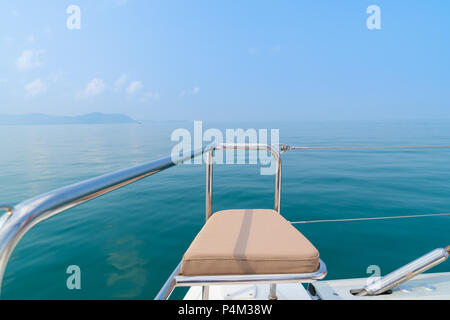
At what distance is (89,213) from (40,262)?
146 cm

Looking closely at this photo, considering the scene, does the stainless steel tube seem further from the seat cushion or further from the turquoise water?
the turquoise water

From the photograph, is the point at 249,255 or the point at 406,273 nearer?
the point at 249,255

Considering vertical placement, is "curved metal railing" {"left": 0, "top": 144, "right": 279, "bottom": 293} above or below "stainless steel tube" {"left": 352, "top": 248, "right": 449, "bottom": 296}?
above

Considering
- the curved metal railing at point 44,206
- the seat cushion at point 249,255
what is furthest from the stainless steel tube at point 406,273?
the curved metal railing at point 44,206

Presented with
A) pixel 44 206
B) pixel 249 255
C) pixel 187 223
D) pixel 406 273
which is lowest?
pixel 187 223

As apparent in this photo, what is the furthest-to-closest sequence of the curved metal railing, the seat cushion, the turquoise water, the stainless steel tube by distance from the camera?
1. the turquoise water
2. the stainless steel tube
3. the seat cushion
4. the curved metal railing

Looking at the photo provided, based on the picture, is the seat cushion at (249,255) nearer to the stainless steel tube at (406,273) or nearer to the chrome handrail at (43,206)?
the chrome handrail at (43,206)

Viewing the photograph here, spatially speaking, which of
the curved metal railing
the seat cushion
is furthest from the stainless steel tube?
the curved metal railing

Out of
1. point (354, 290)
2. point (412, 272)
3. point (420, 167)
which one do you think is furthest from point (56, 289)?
point (420, 167)

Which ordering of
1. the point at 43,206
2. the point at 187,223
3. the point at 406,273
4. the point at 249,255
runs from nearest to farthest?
1. the point at 43,206
2. the point at 249,255
3. the point at 406,273
4. the point at 187,223

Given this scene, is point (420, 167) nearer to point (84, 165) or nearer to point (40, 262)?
point (40, 262)

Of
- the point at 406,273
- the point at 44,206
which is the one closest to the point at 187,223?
the point at 406,273

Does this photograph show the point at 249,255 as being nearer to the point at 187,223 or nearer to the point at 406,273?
the point at 406,273

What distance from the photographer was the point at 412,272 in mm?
1130
